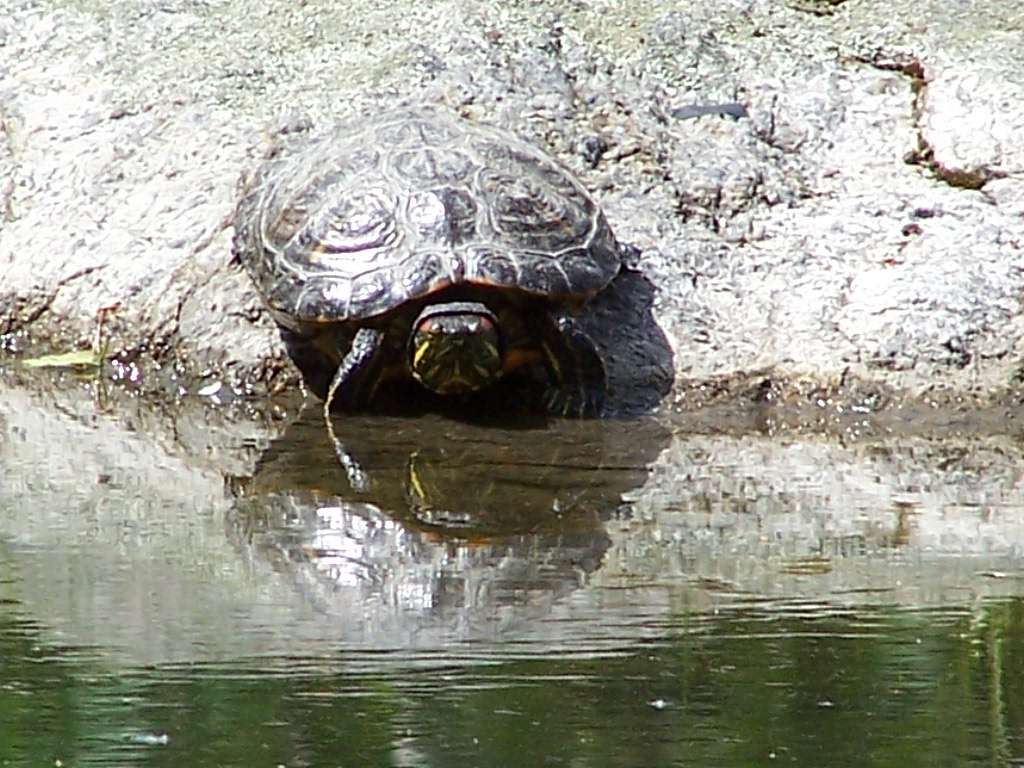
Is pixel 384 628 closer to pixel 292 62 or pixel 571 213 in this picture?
pixel 571 213

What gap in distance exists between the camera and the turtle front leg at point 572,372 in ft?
21.3

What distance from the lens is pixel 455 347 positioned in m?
6.35

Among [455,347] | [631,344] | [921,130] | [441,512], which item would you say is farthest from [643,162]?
[441,512]

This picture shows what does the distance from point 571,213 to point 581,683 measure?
9.68 ft

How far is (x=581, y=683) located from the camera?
3.89 metres

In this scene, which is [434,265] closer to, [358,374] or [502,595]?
[358,374]

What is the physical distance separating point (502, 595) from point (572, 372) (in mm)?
2052

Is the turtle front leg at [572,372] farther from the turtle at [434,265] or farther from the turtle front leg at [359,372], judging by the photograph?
the turtle front leg at [359,372]

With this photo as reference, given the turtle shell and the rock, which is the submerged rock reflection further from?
the rock

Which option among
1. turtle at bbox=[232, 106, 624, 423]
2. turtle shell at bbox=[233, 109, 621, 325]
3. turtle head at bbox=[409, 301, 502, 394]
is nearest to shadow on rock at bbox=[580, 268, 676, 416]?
turtle at bbox=[232, 106, 624, 423]

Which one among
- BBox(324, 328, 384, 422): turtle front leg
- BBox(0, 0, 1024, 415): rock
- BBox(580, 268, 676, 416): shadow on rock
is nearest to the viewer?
BBox(324, 328, 384, 422): turtle front leg

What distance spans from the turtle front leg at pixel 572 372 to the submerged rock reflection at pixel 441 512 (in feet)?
0.35

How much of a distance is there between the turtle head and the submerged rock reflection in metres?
0.15

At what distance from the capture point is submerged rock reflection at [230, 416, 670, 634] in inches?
182
